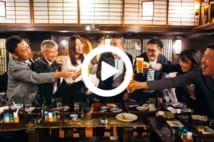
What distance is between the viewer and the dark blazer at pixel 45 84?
540 centimetres

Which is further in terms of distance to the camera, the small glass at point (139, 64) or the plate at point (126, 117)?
the small glass at point (139, 64)

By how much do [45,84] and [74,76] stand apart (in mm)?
712

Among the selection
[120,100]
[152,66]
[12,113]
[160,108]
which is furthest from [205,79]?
[12,113]

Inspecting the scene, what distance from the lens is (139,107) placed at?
4625 millimetres

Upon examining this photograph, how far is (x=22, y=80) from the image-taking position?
207 inches

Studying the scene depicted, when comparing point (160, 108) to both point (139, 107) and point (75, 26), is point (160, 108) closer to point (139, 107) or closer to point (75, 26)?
point (139, 107)

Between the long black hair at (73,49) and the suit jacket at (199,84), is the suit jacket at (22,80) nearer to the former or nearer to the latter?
the long black hair at (73,49)

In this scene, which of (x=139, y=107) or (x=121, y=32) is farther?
(x=121, y=32)

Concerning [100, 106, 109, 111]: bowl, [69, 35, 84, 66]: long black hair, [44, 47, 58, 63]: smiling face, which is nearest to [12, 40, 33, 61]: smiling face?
[44, 47, 58, 63]: smiling face

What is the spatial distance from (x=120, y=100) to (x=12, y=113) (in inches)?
99.7

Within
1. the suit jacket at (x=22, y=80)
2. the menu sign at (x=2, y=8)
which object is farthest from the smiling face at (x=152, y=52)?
the menu sign at (x=2, y=8)

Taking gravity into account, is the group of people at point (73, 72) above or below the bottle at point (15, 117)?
above

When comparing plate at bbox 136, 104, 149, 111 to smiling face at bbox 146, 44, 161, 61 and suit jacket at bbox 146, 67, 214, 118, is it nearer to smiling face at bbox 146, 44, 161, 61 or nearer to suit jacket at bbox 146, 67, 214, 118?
suit jacket at bbox 146, 67, 214, 118
